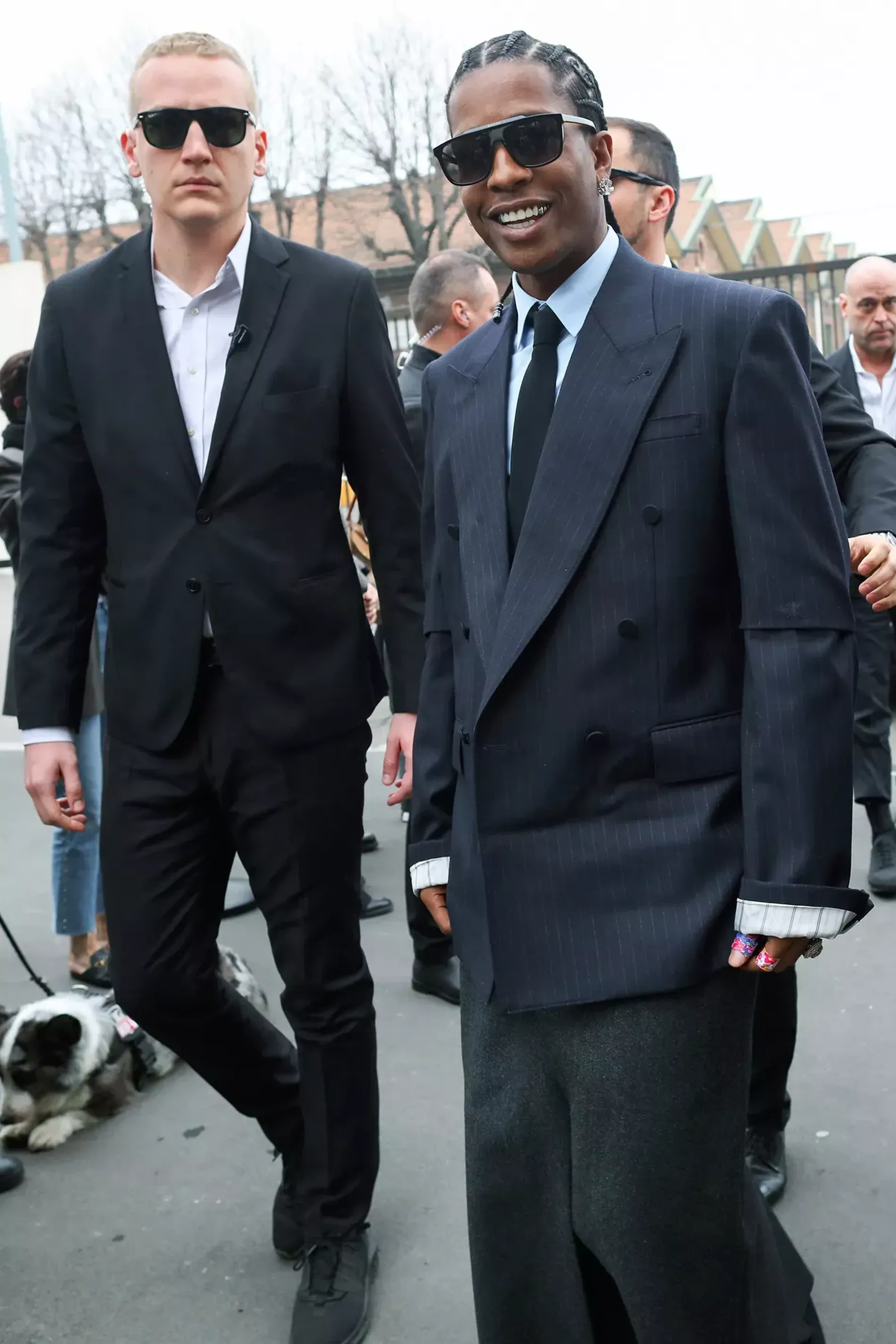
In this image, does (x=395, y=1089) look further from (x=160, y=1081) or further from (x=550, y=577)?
(x=550, y=577)

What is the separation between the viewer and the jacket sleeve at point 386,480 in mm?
2951

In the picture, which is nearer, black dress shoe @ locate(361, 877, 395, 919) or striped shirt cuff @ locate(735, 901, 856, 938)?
striped shirt cuff @ locate(735, 901, 856, 938)

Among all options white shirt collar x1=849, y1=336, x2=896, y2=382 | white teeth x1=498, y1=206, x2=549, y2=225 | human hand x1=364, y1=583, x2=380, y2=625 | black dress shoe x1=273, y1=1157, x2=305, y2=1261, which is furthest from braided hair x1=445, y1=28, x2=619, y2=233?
white shirt collar x1=849, y1=336, x2=896, y2=382

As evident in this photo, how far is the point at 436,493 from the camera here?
2.43 metres

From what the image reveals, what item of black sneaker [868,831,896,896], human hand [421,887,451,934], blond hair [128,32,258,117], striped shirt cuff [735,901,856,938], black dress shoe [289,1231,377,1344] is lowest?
black dress shoe [289,1231,377,1344]

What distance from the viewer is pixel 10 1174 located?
3.79 meters

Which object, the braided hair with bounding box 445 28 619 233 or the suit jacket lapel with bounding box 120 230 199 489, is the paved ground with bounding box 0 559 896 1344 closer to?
the suit jacket lapel with bounding box 120 230 199 489

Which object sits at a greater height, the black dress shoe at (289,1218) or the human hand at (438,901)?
the human hand at (438,901)

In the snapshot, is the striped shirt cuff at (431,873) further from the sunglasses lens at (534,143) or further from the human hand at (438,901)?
the sunglasses lens at (534,143)

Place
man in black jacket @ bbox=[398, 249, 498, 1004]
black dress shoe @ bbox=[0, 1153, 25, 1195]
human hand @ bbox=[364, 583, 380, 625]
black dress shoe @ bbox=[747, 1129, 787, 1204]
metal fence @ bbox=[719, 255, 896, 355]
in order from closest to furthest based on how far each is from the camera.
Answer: black dress shoe @ bbox=[747, 1129, 787, 1204]
black dress shoe @ bbox=[0, 1153, 25, 1195]
man in black jacket @ bbox=[398, 249, 498, 1004]
human hand @ bbox=[364, 583, 380, 625]
metal fence @ bbox=[719, 255, 896, 355]

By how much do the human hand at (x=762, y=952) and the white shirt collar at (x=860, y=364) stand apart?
4.89m

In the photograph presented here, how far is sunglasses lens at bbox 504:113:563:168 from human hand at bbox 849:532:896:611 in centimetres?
80

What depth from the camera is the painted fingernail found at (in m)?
2.01

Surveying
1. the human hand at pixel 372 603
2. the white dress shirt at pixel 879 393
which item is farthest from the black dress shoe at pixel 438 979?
the white dress shirt at pixel 879 393
